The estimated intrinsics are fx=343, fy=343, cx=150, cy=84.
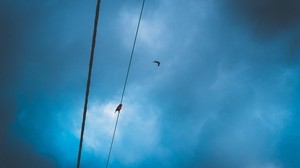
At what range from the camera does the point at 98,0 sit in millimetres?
→ 11828

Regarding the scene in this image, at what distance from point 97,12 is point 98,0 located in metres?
0.42

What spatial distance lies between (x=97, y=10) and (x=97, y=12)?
0.22 ft

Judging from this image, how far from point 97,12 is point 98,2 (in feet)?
1.16

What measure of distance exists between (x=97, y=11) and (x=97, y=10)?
34 millimetres

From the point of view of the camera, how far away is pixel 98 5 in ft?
38.9

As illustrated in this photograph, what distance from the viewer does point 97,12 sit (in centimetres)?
1182

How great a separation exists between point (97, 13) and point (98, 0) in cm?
45

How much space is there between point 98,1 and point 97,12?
15.1 inches

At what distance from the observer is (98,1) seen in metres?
11.8

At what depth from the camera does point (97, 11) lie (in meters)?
11.8

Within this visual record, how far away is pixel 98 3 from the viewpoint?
38.9ft

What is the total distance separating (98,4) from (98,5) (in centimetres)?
4
